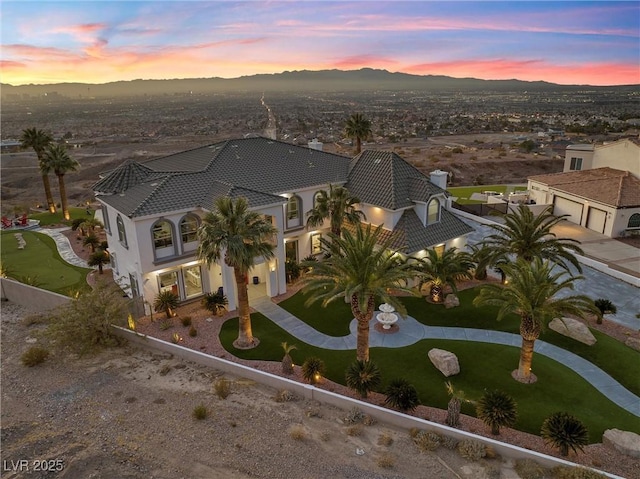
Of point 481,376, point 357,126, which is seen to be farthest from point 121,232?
point 357,126

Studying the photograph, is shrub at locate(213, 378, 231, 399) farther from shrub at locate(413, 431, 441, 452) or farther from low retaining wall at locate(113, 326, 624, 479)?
shrub at locate(413, 431, 441, 452)

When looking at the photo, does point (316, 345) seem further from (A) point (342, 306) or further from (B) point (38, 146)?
(B) point (38, 146)

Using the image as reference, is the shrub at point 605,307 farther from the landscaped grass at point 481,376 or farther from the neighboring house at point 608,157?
the neighboring house at point 608,157

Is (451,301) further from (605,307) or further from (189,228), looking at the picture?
(189,228)

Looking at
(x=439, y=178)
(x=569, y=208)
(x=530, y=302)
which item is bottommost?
(x=569, y=208)

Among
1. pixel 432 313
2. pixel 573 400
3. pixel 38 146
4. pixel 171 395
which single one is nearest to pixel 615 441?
pixel 573 400

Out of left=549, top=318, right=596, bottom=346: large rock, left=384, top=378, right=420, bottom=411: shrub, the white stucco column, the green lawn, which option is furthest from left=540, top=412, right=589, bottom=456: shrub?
the green lawn
